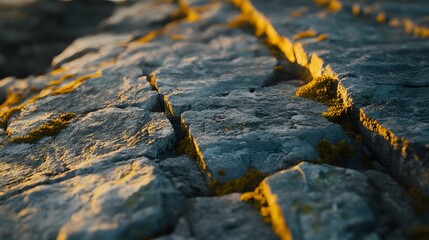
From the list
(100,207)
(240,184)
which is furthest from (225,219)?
(100,207)

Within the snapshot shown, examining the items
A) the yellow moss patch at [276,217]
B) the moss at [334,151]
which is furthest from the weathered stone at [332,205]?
the moss at [334,151]

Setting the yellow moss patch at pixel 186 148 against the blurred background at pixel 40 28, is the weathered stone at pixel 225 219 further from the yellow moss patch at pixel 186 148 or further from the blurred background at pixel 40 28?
the blurred background at pixel 40 28

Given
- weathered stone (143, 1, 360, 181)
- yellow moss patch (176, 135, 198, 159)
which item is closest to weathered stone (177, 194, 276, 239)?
weathered stone (143, 1, 360, 181)

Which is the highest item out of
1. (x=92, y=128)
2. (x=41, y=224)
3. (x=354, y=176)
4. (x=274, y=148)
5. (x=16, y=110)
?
(x=16, y=110)

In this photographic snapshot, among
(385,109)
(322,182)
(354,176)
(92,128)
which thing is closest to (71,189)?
(92,128)

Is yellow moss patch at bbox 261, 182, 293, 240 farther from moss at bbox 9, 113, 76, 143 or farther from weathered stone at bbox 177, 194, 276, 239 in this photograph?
moss at bbox 9, 113, 76, 143

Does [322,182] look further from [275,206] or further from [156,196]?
[156,196]
